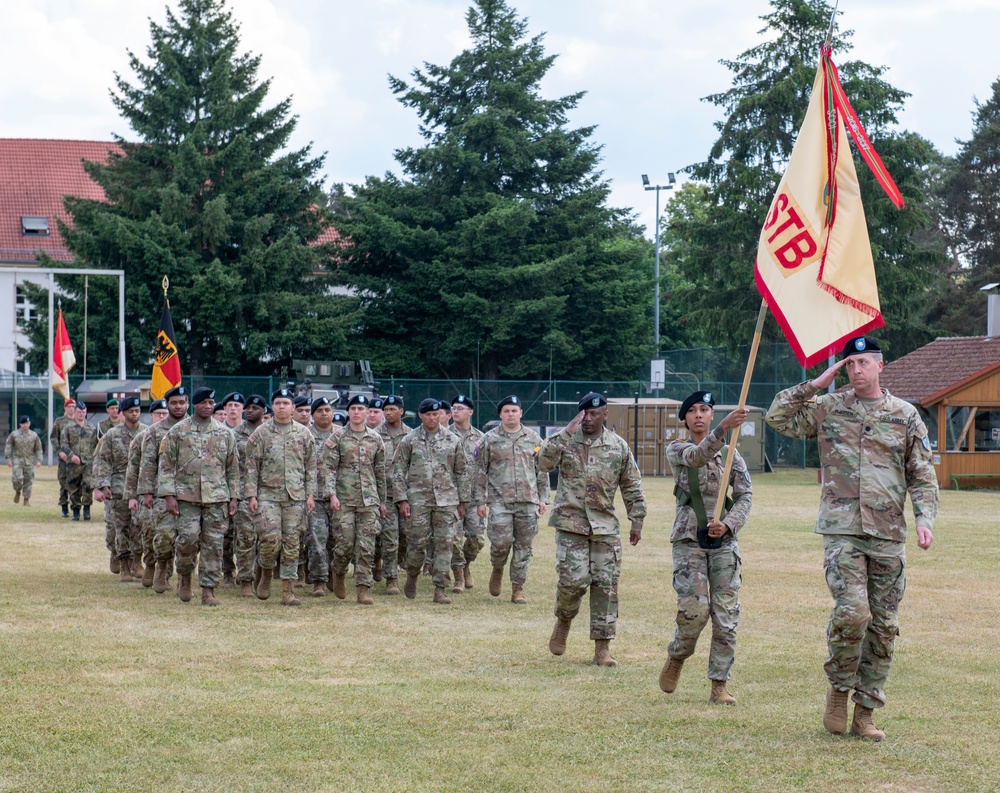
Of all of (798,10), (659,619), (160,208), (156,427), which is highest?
(798,10)

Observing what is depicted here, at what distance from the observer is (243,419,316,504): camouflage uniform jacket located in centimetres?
1339

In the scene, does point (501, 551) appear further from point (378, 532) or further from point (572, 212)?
point (572, 212)

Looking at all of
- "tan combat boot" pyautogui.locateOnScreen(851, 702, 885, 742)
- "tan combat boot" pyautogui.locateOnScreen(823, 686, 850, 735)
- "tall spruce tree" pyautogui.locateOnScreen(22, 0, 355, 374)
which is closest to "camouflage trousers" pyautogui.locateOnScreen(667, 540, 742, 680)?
"tan combat boot" pyautogui.locateOnScreen(823, 686, 850, 735)

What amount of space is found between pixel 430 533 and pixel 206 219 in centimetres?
3532

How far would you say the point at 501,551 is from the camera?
1408 cm

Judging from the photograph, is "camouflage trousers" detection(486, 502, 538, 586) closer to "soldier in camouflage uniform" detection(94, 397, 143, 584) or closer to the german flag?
"soldier in camouflage uniform" detection(94, 397, 143, 584)

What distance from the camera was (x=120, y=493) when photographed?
53.7 ft

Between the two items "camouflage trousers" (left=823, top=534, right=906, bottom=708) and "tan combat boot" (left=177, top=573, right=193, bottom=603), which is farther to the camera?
"tan combat boot" (left=177, top=573, right=193, bottom=603)

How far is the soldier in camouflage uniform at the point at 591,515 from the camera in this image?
393 inches

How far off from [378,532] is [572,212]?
39.8m

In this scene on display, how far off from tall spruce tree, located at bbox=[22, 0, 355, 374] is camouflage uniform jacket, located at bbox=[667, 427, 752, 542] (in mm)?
39222

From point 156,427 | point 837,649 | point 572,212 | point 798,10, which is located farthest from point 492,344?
point 837,649

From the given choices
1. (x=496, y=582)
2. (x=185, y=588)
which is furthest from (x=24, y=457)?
(x=496, y=582)

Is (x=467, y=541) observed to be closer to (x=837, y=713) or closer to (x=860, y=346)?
(x=837, y=713)
